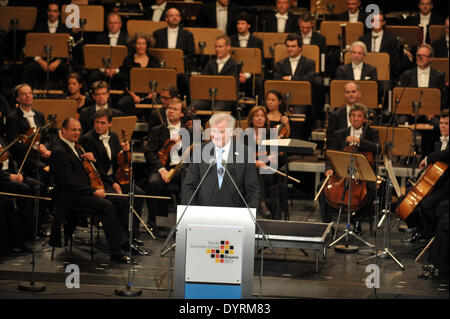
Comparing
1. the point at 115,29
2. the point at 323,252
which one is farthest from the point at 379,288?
the point at 115,29

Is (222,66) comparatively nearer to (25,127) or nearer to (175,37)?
(175,37)

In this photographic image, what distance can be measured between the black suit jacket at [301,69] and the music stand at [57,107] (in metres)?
2.40

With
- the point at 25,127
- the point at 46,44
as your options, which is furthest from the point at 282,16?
the point at 25,127

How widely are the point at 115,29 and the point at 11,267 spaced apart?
413 centimetres

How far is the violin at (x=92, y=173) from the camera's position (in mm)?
6695

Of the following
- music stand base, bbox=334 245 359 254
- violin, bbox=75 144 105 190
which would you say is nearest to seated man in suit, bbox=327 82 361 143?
music stand base, bbox=334 245 359 254

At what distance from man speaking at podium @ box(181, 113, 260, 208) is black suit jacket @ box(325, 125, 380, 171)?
182cm

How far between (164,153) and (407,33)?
3.79 metres

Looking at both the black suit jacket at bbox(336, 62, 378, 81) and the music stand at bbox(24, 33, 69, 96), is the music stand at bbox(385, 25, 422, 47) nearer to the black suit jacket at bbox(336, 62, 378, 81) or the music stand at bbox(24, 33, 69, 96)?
the black suit jacket at bbox(336, 62, 378, 81)

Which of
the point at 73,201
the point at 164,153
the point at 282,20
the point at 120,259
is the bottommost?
the point at 120,259

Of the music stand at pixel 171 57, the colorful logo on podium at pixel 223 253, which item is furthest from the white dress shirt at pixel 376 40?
the colorful logo on podium at pixel 223 253

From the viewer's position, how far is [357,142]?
7.27 m

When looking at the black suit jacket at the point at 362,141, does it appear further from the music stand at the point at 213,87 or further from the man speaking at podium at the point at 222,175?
the man speaking at podium at the point at 222,175
